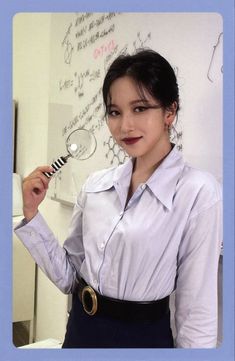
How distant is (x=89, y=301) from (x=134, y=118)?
237 mm

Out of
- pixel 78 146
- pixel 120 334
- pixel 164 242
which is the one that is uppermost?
pixel 78 146

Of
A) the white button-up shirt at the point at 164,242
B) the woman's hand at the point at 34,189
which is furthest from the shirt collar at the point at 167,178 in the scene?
the woman's hand at the point at 34,189

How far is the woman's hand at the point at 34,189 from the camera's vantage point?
52 cm

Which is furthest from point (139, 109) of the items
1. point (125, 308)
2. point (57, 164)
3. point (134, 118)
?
point (125, 308)

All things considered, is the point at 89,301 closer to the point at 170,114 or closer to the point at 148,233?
the point at 148,233

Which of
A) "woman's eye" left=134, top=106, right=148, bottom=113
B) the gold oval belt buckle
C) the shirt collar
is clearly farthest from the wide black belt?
"woman's eye" left=134, top=106, right=148, bottom=113

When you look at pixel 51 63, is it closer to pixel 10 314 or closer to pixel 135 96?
pixel 135 96

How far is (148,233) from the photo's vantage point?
0.51 metres

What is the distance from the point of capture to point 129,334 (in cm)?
51

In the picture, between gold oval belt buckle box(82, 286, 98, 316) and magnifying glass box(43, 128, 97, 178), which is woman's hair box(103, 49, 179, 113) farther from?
gold oval belt buckle box(82, 286, 98, 316)

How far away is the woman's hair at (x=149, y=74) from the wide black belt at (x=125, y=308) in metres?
0.24

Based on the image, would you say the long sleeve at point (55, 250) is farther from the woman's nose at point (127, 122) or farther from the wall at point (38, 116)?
the woman's nose at point (127, 122)

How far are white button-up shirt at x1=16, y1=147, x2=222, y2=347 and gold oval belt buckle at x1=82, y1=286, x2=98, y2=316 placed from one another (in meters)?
0.01

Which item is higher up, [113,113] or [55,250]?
[113,113]
